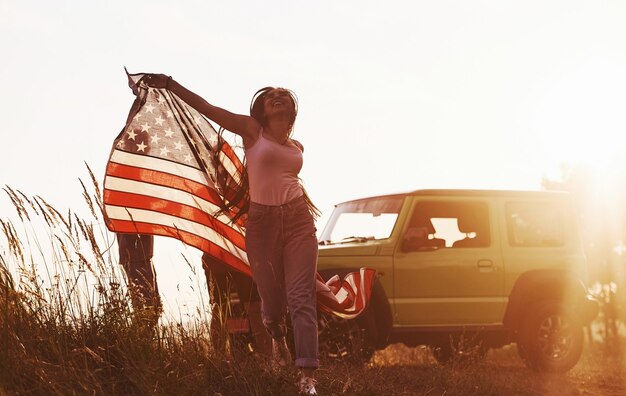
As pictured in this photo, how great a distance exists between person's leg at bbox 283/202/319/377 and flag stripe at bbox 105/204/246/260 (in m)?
1.23

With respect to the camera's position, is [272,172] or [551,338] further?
[551,338]

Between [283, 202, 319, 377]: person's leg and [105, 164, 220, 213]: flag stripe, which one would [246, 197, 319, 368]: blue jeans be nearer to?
[283, 202, 319, 377]: person's leg

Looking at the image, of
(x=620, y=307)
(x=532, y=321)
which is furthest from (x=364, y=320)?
(x=620, y=307)

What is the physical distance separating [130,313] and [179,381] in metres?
0.63

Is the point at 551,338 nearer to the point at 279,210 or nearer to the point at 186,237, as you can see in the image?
the point at 186,237

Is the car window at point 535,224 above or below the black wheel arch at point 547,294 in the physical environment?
above

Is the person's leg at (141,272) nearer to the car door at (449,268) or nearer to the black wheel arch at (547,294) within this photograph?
the car door at (449,268)

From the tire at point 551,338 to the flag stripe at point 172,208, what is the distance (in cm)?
452

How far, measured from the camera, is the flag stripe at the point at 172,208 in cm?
657

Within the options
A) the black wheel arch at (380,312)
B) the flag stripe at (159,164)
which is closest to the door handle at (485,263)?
the black wheel arch at (380,312)

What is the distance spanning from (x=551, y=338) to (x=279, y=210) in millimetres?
5910

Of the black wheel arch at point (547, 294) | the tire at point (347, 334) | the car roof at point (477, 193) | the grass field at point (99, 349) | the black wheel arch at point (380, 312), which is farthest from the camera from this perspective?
the black wheel arch at point (547, 294)

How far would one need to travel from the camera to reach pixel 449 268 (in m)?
9.98

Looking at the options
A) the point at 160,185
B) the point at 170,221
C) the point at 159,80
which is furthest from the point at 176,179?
the point at 159,80
